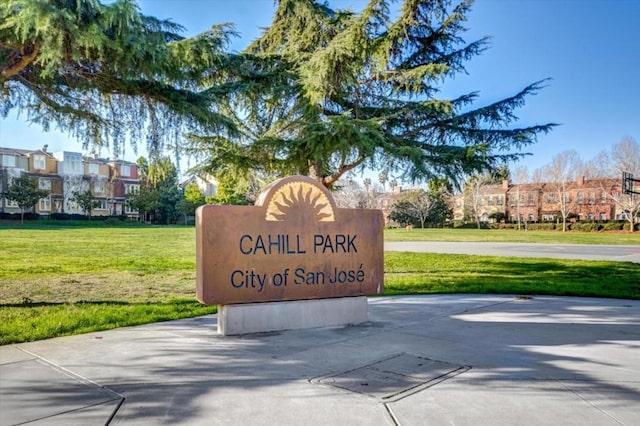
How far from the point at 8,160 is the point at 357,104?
55.5 metres

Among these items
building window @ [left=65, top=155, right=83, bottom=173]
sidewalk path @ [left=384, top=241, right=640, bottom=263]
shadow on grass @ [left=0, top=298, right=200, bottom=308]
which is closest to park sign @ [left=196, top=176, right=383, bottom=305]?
shadow on grass @ [left=0, top=298, right=200, bottom=308]

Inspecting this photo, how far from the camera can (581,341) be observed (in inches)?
209

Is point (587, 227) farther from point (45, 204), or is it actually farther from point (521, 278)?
point (45, 204)

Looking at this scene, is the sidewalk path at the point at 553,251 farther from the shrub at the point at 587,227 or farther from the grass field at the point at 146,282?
the shrub at the point at 587,227

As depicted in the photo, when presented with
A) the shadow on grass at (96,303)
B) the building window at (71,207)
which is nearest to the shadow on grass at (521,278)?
the shadow on grass at (96,303)

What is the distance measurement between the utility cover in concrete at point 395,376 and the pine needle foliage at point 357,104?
17.9ft

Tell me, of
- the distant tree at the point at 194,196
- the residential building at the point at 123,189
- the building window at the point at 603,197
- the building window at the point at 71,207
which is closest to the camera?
the distant tree at the point at 194,196

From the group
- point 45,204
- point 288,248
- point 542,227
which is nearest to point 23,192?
point 45,204

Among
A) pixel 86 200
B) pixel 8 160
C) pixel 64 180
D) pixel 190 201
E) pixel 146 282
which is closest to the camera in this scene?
pixel 146 282

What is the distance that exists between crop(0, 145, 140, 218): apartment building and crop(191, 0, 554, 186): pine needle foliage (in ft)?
151

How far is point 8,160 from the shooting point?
52875mm

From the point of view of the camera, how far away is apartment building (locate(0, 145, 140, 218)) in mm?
52875

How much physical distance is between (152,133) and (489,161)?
773 cm

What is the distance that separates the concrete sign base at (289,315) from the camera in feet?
18.4
